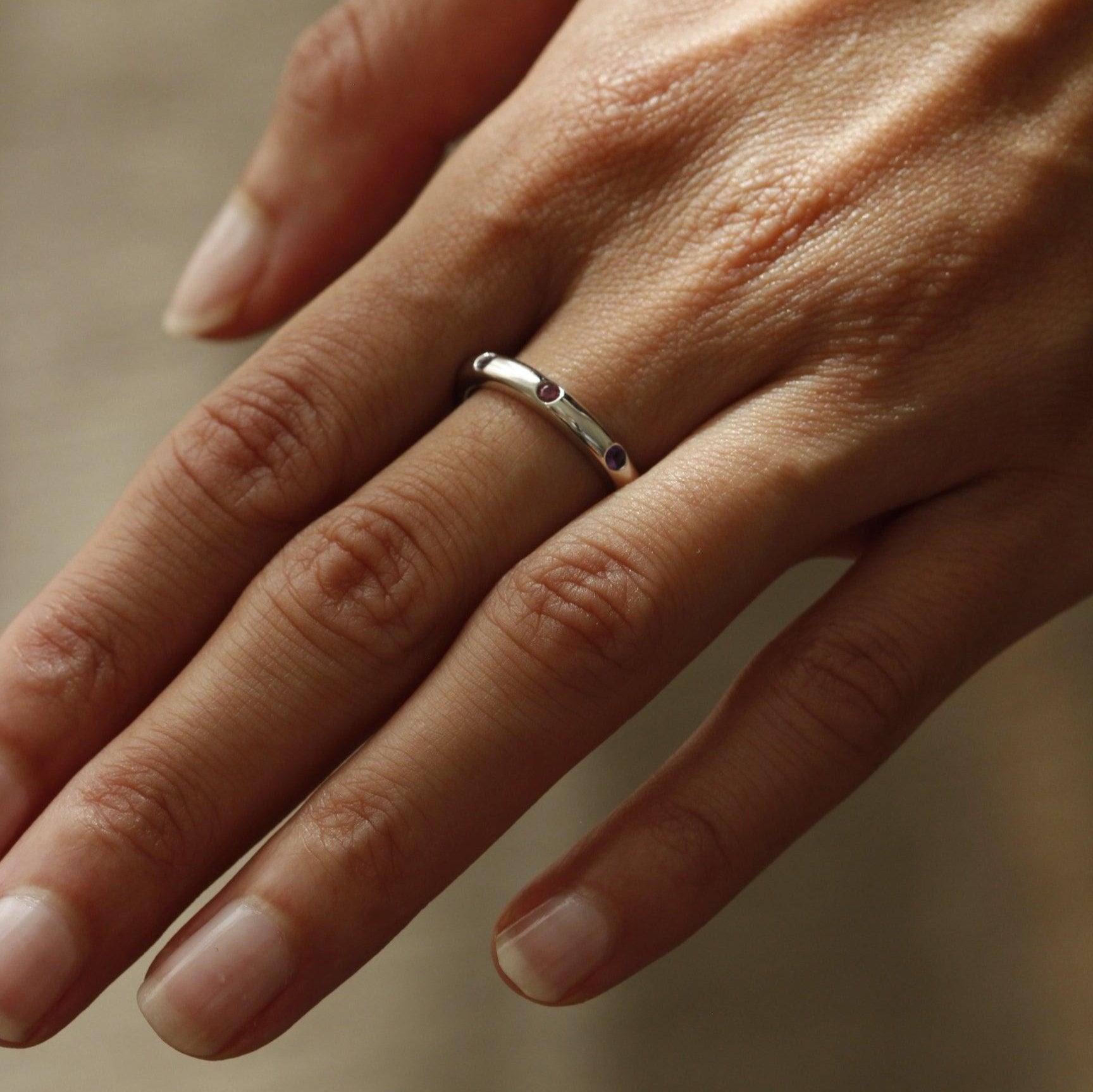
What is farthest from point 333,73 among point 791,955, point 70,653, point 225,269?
point 791,955

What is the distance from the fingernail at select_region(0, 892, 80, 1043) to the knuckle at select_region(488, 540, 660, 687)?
0.25 m

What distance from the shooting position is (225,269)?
841mm

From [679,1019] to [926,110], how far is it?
540 millimetres

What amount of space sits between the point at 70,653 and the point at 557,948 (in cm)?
30

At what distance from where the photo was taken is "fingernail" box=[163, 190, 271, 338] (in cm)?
84

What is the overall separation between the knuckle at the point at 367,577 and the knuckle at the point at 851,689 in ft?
0.66

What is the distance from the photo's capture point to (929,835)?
2.38 feet

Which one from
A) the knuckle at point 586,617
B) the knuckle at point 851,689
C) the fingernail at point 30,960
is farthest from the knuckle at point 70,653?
the knuckle at point 851,689

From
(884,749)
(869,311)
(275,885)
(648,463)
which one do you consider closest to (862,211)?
(869,311)

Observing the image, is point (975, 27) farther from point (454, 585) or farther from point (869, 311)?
point (454, 585)

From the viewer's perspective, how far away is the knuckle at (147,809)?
22.1 inches

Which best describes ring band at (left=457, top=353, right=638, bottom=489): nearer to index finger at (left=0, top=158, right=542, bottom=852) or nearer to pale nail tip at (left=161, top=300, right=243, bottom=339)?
index finger at (left=0, top=158, right=542, bottom=852)

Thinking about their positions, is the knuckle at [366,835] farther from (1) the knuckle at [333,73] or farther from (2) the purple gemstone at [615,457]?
(1) the knuckle at [333,73]

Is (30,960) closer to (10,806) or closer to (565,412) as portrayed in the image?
(10,806)
